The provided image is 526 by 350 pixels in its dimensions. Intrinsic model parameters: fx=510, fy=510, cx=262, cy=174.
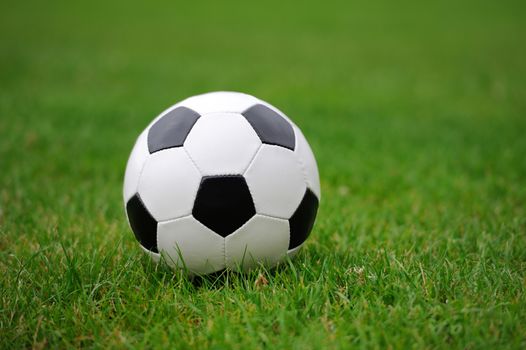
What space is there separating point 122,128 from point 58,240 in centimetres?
336

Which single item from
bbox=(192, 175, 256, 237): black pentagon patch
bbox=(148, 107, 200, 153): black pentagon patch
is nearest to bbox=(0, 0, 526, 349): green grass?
bbox=(192, 175, 256, 237): black pentagon patch

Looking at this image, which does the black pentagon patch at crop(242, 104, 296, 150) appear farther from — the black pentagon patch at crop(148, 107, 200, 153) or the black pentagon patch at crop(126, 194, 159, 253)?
the black pentagon patch at crop(126, 194, 159, 253)

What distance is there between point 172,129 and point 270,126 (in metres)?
0.51

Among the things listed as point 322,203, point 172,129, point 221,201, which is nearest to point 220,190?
point 221,201

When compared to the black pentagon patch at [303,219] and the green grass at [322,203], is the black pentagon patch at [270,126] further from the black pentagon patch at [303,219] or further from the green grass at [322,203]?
the green grass at [322,203]

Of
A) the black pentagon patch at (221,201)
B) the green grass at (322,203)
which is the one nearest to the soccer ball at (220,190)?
the black pentagon patch at (221,201)

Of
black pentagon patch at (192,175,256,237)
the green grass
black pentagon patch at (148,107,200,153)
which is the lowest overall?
the green grass

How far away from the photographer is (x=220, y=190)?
243 centimetres

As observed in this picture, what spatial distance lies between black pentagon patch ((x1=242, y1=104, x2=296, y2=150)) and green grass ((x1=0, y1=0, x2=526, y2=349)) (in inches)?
26.0

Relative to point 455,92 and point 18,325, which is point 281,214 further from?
point 455,92

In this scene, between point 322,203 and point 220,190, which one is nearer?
point 220,190

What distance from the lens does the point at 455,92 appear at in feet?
27.6

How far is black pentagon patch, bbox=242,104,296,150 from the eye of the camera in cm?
260

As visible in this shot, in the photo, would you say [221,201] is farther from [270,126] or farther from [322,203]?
[322,203]
